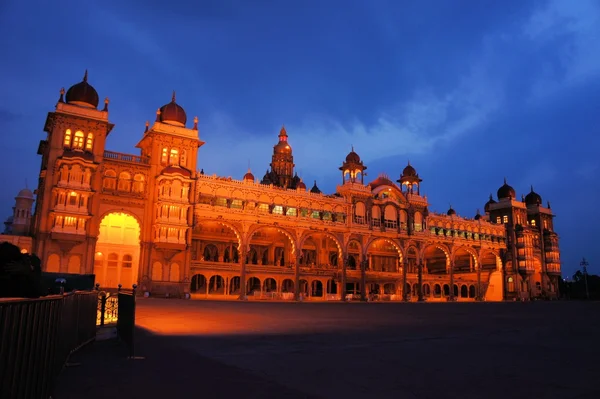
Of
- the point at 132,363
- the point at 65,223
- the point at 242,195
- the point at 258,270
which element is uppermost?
the point at 242,195

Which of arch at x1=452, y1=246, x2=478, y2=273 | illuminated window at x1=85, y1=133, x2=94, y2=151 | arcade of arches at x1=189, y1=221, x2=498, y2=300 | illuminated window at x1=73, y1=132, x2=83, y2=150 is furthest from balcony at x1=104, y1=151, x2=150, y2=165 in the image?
arch at x1=452, y1=246, x2=478, y2=273

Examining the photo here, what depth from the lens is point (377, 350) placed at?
35.8ft

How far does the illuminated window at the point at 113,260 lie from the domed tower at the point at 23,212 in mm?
9372

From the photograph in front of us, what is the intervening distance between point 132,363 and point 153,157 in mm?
41455

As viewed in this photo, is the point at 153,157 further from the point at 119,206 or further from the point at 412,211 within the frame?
the point at 412,211

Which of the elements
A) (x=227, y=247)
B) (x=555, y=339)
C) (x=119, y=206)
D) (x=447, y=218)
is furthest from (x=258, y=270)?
(x=555, y=339)

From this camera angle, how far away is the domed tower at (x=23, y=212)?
161 ft

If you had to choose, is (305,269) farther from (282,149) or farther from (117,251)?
(282,149)

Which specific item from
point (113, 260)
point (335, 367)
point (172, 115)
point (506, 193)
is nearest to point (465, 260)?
point (506, 193)

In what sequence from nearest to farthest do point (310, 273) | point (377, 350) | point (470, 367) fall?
point (470, 367), point (377, 350), point (310, 273)

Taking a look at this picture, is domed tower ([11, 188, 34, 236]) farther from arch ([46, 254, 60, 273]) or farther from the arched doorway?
arch ([46, 254, 60, 273])

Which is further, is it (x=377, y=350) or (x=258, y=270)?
(x=258, y=270)

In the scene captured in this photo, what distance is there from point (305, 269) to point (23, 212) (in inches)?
1307

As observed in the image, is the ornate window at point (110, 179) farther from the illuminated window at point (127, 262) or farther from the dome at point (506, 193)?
the dome at point (506, 193)
